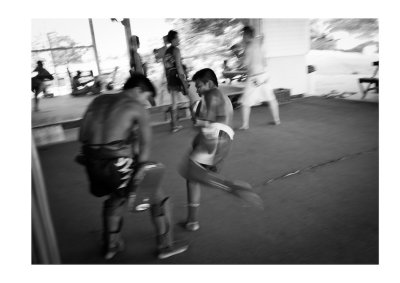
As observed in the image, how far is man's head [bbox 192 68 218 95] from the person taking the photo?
252 cm

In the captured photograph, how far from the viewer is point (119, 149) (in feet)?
6.79

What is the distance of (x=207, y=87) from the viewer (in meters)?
2.54

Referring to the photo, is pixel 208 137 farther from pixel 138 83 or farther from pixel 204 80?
pixel 138 83

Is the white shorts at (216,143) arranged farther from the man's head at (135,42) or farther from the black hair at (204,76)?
the man's head at (135,42)

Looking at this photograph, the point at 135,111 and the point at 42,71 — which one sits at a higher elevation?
the point at 42,71

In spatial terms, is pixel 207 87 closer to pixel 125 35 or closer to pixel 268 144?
pixel 268 144

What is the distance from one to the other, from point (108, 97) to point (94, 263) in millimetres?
1228

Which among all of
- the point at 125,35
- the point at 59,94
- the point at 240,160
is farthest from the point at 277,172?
the point at 59,94

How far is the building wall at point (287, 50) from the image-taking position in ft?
24.0

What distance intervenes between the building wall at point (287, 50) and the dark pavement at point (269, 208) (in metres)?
3.10

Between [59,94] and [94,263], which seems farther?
[59,94]

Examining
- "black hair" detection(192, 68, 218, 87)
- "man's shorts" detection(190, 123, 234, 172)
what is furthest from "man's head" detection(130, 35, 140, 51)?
"man's shorts" detection(190, 123, 234, 172)

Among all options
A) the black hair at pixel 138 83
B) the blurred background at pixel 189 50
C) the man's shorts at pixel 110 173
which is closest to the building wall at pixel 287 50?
the blurred background at pixel 189 50

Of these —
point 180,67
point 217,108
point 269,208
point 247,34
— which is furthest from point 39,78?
point 269,208
